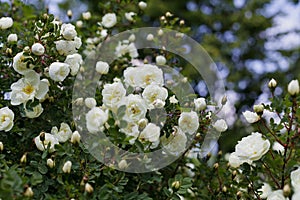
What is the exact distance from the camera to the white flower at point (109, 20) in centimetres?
217

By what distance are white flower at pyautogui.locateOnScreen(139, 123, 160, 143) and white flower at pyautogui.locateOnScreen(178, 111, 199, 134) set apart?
0.40 feet

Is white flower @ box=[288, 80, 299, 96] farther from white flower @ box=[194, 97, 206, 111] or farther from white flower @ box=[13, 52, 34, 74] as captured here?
white flower @ box=[13, 52, 34, 74]

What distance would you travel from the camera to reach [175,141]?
1503 mm

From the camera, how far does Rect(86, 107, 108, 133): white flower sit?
4.27 ft

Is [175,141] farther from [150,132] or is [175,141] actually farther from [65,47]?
[65,47]

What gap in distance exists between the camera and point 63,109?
1638mm

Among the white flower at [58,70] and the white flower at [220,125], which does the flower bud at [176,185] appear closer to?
the white flower at [220,125]

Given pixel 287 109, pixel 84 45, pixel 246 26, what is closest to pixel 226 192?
pixel 287 109

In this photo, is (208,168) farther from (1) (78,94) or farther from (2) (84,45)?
(2) (84,45)

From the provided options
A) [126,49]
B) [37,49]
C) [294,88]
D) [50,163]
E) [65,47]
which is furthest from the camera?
[126,49]

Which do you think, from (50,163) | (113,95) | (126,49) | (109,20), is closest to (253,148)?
(113,95)

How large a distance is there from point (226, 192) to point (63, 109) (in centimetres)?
69

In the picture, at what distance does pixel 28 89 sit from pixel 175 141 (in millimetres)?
547

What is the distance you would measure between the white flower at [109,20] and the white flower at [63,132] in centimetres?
81
